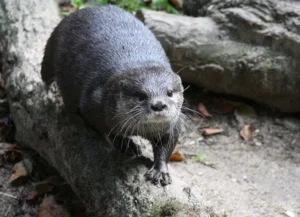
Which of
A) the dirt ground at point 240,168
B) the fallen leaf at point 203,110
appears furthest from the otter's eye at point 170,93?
the fallen leaf at point 203,110

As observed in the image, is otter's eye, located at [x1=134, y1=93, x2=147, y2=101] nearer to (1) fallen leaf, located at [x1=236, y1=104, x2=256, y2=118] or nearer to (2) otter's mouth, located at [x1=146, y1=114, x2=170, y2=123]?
(2) otter's mouth, located at [x1=146, y1=114, x2=170, y2=123]

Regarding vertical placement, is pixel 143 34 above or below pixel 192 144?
above

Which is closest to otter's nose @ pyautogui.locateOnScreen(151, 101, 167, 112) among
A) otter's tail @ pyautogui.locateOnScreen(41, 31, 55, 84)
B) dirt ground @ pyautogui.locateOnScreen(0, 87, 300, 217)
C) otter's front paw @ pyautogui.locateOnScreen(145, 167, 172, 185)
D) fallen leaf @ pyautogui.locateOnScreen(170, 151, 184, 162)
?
otter's front paw @ pyautogui.locateOnScreen(145, 167, 172, 185)

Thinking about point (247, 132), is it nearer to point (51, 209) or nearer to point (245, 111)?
point (245, 111)

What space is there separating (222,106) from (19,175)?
76.4 inches

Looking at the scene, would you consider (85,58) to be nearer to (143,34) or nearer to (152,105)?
(143,34)

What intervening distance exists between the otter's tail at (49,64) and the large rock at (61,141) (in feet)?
0.24

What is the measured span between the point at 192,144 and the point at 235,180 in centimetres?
61

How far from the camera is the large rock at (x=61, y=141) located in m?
2.77

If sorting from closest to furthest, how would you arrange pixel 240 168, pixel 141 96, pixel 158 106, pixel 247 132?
1. pixel 158 106
2. pixel 141 96
3. pixel 240 168
4. pixel 247 132

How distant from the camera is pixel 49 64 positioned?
12.3ft

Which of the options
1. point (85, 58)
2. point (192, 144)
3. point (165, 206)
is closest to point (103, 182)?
point (165, 206)

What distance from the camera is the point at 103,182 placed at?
2.97m

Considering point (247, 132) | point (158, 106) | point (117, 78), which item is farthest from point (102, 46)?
point (247, 132)
